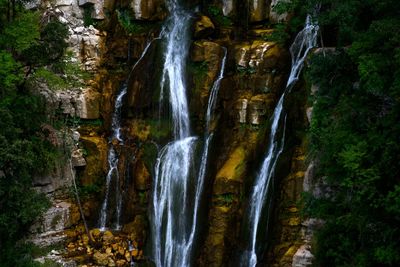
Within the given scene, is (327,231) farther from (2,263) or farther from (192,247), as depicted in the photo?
(2,263)

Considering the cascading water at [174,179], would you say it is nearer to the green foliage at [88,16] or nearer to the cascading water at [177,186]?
the cascading water at [177,186]

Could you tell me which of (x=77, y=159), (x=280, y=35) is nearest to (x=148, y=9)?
(x=280, y=35)

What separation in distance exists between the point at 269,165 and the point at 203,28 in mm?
6772

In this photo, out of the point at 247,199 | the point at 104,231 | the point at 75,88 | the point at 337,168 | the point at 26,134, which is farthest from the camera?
the point at 75,88

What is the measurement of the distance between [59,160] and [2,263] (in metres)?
4.28

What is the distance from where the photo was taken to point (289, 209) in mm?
12375

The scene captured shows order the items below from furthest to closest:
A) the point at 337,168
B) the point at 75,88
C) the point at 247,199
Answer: the point at 75,88 < the point at 247,199 < the point at 337,168

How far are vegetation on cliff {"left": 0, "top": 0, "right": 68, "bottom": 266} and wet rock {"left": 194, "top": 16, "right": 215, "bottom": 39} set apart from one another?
5.17 meters

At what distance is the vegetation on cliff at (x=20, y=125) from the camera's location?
12648 mm

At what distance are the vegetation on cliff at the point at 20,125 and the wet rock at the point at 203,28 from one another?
5.17m

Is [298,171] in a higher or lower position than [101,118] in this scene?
lower

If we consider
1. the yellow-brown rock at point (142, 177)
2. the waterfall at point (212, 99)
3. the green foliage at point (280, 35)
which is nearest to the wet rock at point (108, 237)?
the yellow-brown rock at point (142, 177)

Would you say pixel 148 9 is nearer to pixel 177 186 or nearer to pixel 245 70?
pixel 245 70

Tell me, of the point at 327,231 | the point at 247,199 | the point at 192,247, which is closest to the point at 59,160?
the point at 192,247
